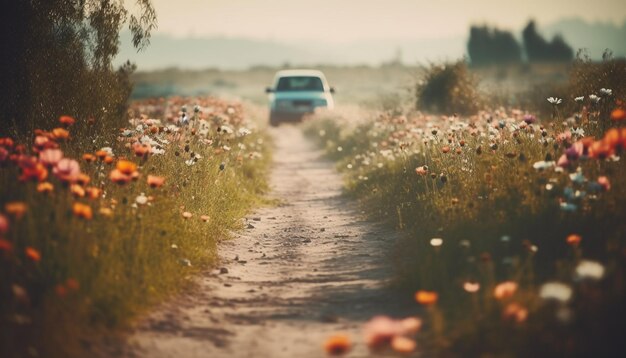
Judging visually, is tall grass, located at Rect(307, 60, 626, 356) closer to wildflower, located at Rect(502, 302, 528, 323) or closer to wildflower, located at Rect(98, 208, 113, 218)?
wildflower, located at Rect(502, 302, 528, 323)

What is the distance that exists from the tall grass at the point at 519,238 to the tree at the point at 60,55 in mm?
4454

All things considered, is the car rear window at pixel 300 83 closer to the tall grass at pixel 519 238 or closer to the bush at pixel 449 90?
the bush at pixel 449 90

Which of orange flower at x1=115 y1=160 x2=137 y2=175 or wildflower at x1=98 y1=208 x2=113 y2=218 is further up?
orange flower at x1=115 y1=160 x2=137 y2=175

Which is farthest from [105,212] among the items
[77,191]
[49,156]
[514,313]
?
[514,313]

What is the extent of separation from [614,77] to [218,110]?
26.7ft

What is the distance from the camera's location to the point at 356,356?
4.38 meters

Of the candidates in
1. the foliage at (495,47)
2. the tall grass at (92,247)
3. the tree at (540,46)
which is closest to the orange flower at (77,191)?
the tall grass at (92,247)

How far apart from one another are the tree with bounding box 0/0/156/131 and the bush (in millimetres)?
10002

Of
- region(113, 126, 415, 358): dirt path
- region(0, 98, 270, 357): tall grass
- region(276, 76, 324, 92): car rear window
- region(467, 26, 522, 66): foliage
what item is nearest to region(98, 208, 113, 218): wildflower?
region(0, 98, 270, 357): tall grass

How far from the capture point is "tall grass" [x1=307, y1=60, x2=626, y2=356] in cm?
401

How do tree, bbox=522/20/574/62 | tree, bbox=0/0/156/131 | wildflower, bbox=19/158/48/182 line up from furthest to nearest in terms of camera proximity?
tree, bbox=522/20/574/62 < tree, bbox=0/0/156/131 < wildflower, bbox=19/158/48/182

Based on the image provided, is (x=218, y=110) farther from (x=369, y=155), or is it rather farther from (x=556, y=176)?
(x=556, y=176)

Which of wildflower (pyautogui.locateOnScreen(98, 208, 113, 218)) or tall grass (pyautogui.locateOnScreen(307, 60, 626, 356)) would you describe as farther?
wildflower (pyautogui.locateOnScreen(98, 208, 113, 218))

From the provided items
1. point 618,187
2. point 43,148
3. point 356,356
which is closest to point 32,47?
point 43,148
